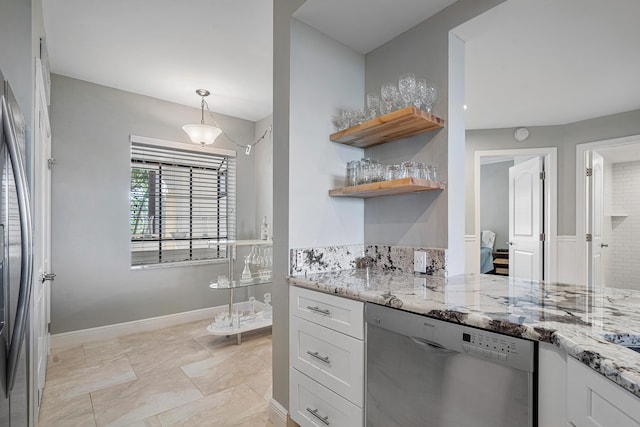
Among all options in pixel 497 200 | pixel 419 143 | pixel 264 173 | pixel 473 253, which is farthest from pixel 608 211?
pixel 264 173

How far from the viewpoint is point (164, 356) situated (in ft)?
9.23

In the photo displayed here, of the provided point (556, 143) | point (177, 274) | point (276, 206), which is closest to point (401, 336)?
point (276, 206)

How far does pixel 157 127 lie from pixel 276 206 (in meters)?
2.44

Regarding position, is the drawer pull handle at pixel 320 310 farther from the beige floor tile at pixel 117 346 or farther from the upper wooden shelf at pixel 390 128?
the beige floor tile at pixel 117 346

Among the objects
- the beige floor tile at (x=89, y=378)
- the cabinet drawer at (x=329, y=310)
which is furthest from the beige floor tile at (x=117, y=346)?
the cabinet drawer at (x=329, y=310)

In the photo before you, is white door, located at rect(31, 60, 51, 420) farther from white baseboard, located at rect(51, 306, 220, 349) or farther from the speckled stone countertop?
the speckled stone countertop

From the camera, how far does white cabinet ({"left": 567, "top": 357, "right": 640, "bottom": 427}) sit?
67 centimetres

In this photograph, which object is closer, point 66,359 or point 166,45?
point 166,45

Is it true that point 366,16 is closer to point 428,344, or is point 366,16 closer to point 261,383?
point 428,344

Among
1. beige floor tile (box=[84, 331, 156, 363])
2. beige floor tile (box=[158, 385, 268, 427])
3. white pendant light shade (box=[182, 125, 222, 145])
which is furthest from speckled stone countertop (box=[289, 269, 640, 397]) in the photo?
beige floor tile (box=[84, 331, 156, 363])

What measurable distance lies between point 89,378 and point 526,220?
4904 mm

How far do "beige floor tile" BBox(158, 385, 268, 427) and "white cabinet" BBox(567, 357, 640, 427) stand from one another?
5.55 feet

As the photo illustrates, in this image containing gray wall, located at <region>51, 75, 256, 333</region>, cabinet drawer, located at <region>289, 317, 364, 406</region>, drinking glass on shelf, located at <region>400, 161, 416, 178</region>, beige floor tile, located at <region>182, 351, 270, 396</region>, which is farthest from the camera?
gray wall, located at <region>51, 75, 256, 333</region>

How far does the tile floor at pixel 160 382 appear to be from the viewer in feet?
6.42
